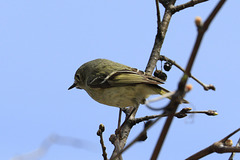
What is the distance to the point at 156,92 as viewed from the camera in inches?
165

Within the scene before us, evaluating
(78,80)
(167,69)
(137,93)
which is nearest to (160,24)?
(167,69)

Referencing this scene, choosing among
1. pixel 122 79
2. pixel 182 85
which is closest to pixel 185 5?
pixel 122 79

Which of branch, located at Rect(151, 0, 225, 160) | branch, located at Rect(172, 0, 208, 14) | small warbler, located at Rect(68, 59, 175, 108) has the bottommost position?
small warbler, located at Rect(68, 59, 175, 108)

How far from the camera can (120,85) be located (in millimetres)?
4461

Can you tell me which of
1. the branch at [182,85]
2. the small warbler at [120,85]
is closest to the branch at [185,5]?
the small warbler at [120,85]

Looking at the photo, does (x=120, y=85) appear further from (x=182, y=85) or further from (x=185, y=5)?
(x=182, y=85)

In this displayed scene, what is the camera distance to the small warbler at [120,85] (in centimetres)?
420

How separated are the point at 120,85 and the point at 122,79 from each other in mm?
99

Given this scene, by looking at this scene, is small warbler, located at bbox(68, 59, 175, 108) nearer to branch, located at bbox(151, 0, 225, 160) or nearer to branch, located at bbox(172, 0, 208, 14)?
branch, located at bbox(172, 0, 208, 14)

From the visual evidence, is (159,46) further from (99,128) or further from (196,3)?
(99,128)

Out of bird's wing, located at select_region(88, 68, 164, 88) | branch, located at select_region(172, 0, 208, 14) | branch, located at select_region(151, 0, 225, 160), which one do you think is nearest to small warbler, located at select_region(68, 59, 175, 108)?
bird's wing, located at select_region(88, 68, 164, 88)

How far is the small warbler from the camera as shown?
13.8 feet

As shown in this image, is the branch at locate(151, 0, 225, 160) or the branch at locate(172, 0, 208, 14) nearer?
the branch at locate(151, 0, 225, 160)

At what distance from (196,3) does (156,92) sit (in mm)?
1187
